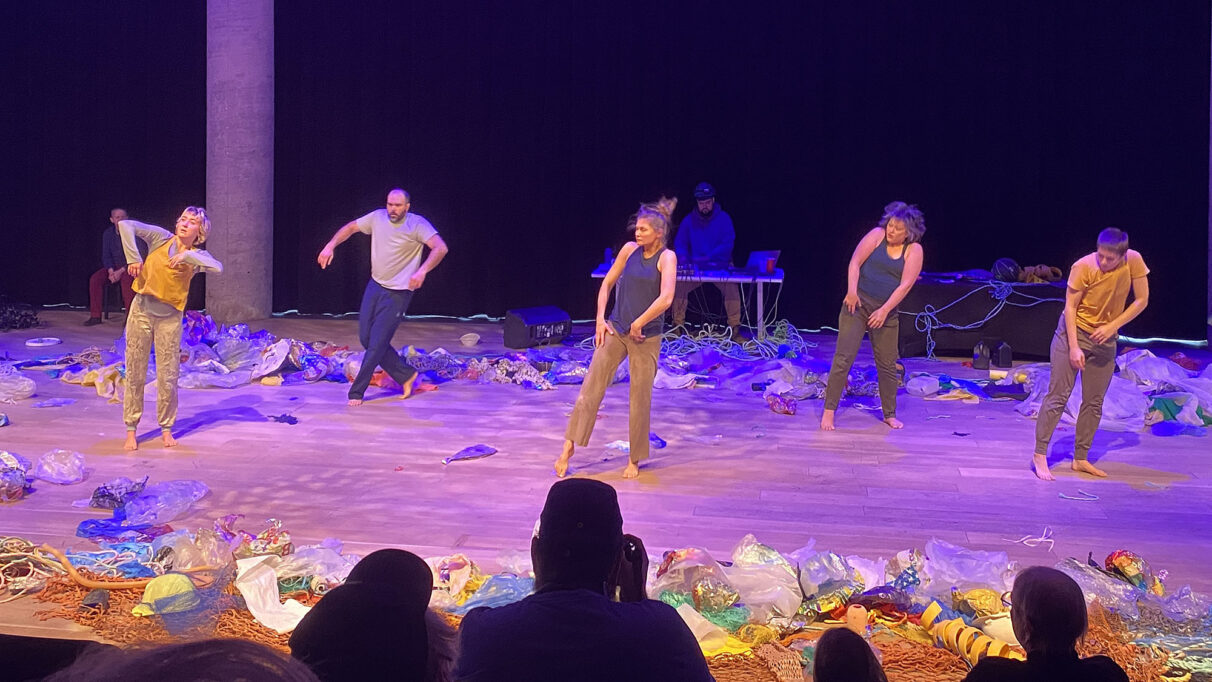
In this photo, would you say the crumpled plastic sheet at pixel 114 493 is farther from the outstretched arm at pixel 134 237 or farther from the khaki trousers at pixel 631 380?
the khaki trousers at pixel 631 380

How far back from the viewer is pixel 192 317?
10422 millimetres

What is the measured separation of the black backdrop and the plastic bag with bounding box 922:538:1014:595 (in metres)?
8.19

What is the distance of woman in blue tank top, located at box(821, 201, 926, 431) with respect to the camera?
7.52 metres

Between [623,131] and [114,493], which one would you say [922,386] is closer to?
[623,131]

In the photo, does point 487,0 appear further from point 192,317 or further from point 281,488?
point 281,488

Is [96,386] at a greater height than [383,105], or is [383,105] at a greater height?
[383,105]

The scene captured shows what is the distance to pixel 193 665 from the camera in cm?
104

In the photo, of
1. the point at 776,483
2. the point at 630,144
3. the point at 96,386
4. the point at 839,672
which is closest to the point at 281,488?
the point at 776,483

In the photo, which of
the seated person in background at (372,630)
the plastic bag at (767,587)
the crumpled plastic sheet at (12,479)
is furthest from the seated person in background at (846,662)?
the crumpled plastic sheet at (12,479)

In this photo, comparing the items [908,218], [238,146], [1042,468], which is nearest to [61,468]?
[908,218]

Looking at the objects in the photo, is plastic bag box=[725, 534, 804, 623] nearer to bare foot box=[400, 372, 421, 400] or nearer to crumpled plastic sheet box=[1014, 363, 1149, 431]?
crumpled plastic sheet box=[1014, 363, 1149, 431]

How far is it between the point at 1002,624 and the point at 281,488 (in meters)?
3.79

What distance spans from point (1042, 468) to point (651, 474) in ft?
7.38

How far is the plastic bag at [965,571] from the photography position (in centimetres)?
459
